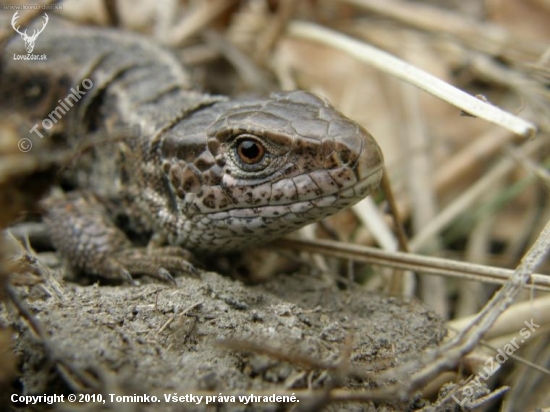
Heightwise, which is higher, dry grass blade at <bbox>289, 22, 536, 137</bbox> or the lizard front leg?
dry grass blade at <bbox>289, 22, 536, 137</bbox>

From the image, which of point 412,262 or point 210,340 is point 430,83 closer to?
point 412,262

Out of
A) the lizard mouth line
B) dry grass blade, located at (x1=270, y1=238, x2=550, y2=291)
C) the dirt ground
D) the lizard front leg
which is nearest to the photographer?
the dirt ground

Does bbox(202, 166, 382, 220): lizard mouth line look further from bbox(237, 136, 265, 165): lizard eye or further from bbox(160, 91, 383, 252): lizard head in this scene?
bbox(237, 136, 265, 165): lizard eye

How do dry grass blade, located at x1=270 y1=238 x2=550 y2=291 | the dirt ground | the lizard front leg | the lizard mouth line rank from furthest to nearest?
the lizard front leg, dry grass blade, located at x1=270 y1=238 x2=550 y2=291, the lizard mouth line, the dirt ground

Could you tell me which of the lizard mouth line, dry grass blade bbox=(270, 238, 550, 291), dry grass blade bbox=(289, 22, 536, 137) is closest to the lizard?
the lizard mouth line

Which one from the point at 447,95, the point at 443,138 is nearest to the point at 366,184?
the point at 447,95

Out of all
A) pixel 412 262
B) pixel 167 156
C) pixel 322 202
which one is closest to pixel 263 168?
pixel 322 202
